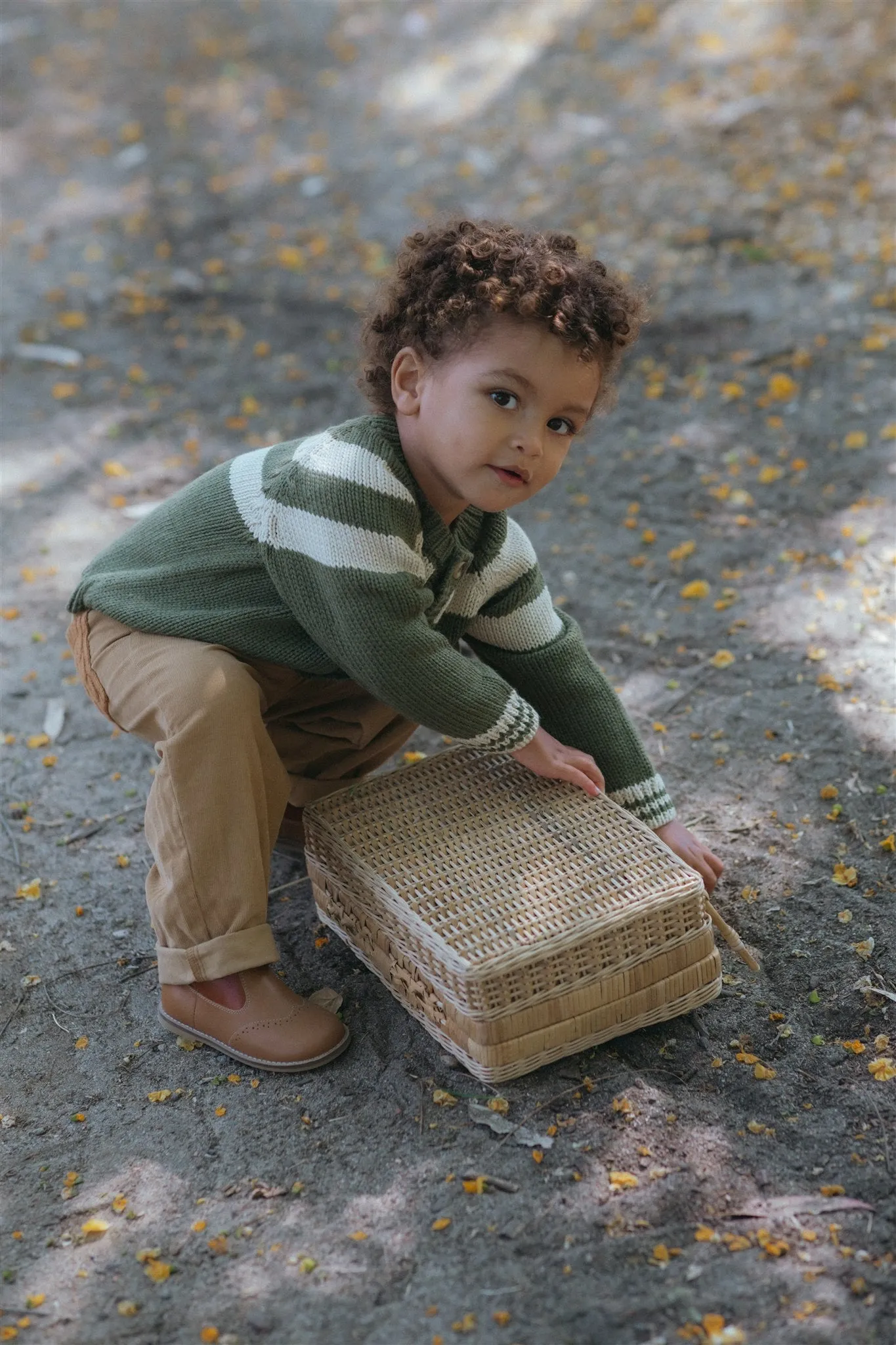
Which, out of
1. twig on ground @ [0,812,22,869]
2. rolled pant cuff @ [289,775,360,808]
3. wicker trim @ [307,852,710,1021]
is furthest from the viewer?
twig on ground @ [0,812,22,869]

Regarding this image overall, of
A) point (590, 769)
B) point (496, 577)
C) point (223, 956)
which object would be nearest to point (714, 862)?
point (590, 769)

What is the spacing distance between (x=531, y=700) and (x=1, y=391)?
3174 mm

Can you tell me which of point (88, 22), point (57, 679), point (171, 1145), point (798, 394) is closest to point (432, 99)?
point (88, 22)

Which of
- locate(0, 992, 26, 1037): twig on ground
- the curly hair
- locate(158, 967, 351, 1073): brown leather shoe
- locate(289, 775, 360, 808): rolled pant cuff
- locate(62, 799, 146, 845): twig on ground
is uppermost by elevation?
the curly hair

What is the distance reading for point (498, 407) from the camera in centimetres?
209

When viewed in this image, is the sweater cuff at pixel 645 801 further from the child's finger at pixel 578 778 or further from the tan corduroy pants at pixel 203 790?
the tan corduroy pants at pixel 203 790

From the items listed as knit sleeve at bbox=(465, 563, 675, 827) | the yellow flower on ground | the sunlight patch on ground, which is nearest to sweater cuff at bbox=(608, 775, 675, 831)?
knit sleeve at bbox=(465, 563, 675, 827)

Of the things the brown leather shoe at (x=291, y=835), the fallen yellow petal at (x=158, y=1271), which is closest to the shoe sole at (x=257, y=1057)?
the fallen yellow petal at (x=158, y=1271)

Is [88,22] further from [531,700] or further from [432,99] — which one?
[531,700]

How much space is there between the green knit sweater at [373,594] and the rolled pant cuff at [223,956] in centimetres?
45

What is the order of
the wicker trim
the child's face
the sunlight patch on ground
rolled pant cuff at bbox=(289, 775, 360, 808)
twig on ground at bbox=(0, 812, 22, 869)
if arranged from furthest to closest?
the sunlight patch on ground → twig on ground at bbox=(0, 812, 22, 869) → rolled pant cuff at bbox=(289, 775, 360, 808) → the child's face → the wicker trim

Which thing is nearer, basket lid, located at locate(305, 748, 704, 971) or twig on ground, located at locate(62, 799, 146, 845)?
basket lid, located at locate(305, 748, 704, 971)

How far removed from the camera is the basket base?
6.68 ft

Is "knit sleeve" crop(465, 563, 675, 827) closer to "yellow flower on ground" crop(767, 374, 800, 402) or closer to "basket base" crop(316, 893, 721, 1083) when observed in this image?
"basket base" crop(316, 893, 721, 1083)
